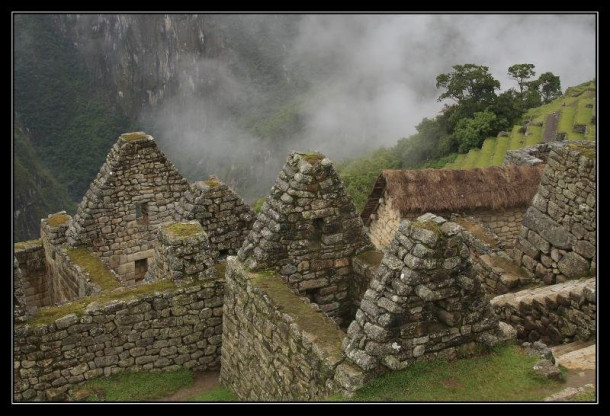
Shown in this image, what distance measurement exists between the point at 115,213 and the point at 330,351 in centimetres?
659

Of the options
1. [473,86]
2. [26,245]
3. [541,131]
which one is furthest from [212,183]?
[473,86]

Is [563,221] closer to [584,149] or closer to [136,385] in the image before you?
[584,149]

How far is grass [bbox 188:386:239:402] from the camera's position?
8.33m

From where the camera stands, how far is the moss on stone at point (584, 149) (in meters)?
9.79

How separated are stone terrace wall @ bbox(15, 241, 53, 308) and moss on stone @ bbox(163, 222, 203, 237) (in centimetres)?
490

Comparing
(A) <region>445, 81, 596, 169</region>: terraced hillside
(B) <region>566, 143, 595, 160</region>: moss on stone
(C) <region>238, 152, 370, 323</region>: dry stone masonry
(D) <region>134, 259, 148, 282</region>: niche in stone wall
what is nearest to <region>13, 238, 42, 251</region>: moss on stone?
(D) <region>134, 259, 148, 282</region>: niche in stone wall

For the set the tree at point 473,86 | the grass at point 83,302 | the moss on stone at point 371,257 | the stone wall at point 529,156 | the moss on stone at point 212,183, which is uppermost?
the tree at point 473,86

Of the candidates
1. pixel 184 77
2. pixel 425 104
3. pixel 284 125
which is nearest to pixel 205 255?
pixel 425 104

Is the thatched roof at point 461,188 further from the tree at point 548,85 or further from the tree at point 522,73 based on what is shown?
the tree at point 548,85

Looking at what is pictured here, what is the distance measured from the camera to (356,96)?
440 ft

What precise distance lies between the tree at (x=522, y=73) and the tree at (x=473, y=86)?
19.3ft

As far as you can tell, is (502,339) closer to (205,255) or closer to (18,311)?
(205,255)

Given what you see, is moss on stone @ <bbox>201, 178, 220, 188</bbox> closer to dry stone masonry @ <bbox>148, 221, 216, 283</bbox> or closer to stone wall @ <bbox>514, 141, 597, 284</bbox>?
dry stone masonry @ <bbox>148, 221, 216, 283</bbox>

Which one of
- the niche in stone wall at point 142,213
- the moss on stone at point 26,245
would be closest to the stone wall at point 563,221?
the niche in stone wall at point 142,213
